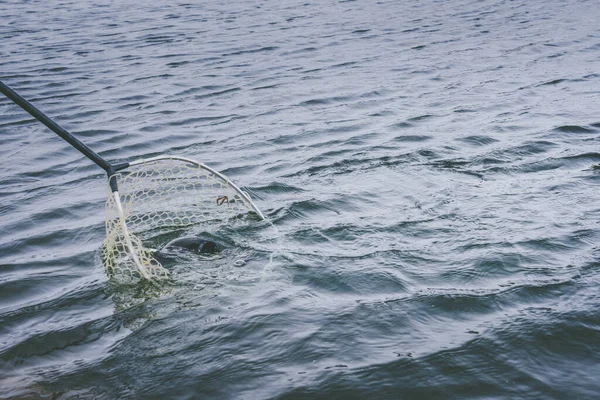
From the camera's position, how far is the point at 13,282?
571 centimetres

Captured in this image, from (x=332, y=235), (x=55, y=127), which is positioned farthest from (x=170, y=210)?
(x=55, y=127)

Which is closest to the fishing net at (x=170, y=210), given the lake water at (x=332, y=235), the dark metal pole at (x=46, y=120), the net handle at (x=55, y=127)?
the lake water at (x=332, y=235)

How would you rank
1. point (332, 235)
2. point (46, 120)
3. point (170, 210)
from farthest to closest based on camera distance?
1. point (170, 210)
2. point (332, 235)
3. point (46, 120)

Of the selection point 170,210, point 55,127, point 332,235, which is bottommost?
point 332,235

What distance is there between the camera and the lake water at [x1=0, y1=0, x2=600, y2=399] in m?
4.31

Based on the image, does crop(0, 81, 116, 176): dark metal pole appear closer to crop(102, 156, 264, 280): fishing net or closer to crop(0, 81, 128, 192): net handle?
crop(0, 81, 128, 192): net handle

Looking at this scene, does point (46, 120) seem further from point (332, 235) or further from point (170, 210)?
point (332, 235)

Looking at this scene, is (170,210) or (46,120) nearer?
(46,120)

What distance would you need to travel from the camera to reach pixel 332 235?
6387 mm

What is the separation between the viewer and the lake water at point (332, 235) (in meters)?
4.31

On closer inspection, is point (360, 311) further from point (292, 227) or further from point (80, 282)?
point (80, 282)

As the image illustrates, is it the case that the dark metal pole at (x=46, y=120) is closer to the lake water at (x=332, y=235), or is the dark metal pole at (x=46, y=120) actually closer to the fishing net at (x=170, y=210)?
the fishing net at (x=170, y=210)

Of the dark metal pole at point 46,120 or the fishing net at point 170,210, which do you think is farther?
the fishing net at point 170,210

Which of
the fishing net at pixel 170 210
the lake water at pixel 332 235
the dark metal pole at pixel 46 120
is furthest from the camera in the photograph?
the fishing net at pixel 170 210
